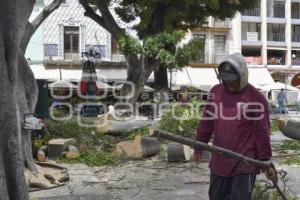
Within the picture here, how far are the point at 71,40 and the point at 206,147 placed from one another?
4217 centimetres

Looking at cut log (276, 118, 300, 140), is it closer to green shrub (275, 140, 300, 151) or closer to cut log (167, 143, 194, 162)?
green shrub (275, 140, 300, 151)

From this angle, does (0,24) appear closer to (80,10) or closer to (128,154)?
(128,154)

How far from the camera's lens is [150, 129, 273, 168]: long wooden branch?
404 centimetres

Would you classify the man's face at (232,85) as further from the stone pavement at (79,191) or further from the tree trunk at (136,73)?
the tree trunk at (136,73)

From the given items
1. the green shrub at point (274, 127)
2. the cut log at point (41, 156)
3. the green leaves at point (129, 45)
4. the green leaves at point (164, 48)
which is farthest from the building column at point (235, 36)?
the cut log at point (41, 156)

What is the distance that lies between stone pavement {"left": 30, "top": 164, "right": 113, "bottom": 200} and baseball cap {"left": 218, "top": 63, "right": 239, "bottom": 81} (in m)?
3.42

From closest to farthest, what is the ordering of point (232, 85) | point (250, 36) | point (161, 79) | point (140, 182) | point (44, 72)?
point (232, 85), point (140, 182), point (161, 79), point (44, 72), point (250, 36)

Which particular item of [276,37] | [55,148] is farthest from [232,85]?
[276,37]

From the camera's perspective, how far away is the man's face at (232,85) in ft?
16.9

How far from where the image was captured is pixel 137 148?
11.5m

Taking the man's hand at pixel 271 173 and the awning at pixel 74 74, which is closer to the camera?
the man's hand at pixel 271 173

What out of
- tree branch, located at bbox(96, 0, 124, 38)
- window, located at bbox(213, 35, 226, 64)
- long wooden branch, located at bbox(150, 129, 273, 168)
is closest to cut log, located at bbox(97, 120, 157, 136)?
tree branch, located at bbox(96, 0, 124, 38)

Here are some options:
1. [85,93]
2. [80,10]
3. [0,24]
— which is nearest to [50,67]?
[80,10]

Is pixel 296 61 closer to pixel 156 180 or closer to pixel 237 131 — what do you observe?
pixel 156 180
